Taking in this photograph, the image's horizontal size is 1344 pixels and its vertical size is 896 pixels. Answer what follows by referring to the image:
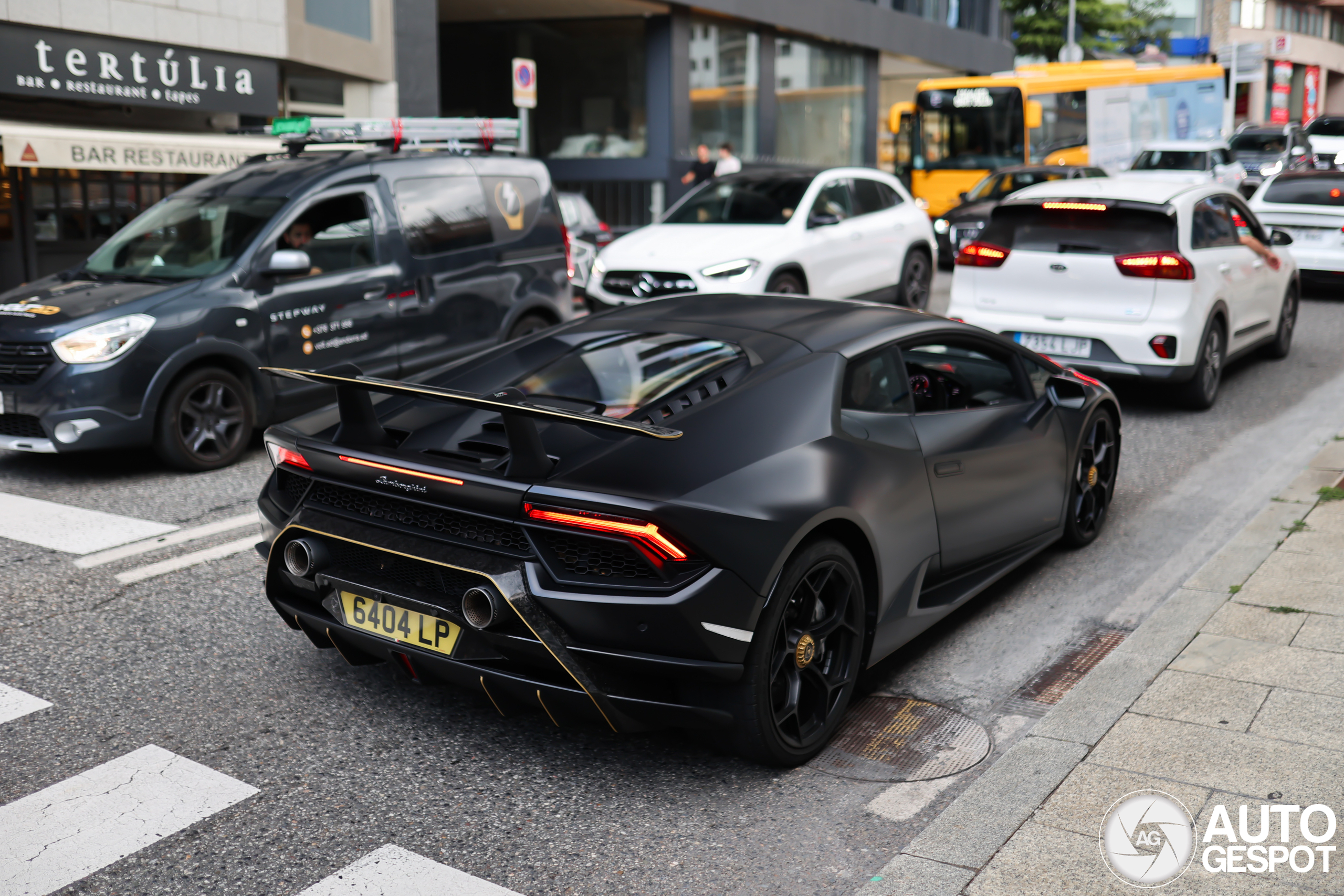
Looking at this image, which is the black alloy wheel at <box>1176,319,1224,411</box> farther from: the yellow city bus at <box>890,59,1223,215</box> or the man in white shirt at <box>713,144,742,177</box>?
the yellow city bus at <box>890,59,1223,215</box>

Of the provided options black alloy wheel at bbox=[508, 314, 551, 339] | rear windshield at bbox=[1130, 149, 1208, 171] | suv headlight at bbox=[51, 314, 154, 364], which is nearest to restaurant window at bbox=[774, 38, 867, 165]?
rear windshield at bbox=[1130, 149, 1208, 171]

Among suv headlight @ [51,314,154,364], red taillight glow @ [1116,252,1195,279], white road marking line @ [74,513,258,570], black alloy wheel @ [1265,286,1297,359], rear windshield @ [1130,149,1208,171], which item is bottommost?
white road marking line @ [74,513,258,570]

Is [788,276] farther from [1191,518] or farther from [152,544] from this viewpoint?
[152,544]

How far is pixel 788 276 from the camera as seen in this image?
38.3 ft

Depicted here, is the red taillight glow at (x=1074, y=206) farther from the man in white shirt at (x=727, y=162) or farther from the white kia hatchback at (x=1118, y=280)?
the man in white shirt at (x=727, y=162)

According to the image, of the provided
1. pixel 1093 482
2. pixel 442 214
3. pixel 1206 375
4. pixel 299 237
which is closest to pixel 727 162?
pixel 442 214

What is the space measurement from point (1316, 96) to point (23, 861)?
3401 inches

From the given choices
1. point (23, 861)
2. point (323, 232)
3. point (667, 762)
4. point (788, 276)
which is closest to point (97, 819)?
point (23, 861)

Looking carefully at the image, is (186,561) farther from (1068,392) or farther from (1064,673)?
(1068,392)

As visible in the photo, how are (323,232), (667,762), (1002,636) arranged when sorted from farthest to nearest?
(323,232) → (1002,636) → (667,762)

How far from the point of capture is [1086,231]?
912 cm

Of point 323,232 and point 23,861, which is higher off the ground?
point 323,232

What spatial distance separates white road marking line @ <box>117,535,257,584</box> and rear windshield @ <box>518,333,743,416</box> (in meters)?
1.80

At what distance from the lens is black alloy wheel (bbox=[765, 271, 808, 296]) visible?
1143 centimetres
